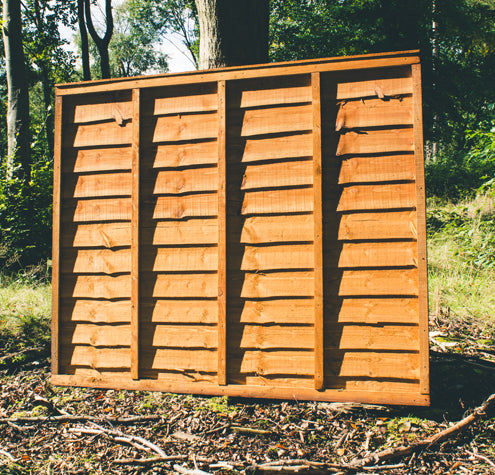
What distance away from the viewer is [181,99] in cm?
349

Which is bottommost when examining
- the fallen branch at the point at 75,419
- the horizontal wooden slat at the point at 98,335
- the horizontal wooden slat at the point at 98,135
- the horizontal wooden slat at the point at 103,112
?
the fallen branch at the point at 75,419

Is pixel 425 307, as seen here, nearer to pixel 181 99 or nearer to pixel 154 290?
pixel 154 290

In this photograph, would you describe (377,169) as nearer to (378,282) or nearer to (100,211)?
(378,282)

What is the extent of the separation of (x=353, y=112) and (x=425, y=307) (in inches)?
66.7

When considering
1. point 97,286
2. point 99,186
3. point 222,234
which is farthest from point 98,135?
point 222,234

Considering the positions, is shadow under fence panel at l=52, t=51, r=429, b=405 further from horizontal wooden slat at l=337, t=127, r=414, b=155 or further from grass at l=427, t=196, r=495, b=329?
grass at l=427, t=196, r=495, b=329

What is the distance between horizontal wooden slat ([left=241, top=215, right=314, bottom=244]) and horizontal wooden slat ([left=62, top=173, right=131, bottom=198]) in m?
1.19

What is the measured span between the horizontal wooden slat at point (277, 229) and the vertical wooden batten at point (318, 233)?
0.27ft

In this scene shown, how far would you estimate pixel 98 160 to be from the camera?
3.63 m

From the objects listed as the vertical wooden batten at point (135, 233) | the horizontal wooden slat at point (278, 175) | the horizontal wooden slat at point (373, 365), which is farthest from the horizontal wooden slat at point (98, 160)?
the horizontal wooden slat at point (373, 365)

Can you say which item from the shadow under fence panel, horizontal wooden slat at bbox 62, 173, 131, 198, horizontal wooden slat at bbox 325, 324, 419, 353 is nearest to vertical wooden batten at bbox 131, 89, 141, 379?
the shadow under fence panel

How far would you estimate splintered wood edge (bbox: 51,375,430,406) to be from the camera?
10.1 feet

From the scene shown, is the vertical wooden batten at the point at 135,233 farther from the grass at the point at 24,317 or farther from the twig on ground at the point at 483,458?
the twig on ground at the point at 483,458

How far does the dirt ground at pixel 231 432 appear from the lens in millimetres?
2838
